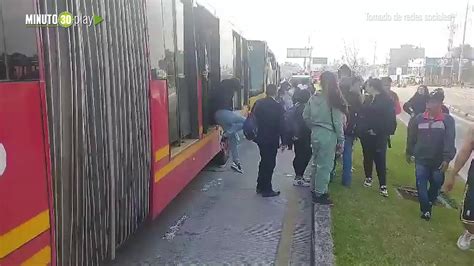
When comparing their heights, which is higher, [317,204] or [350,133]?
[350,133]

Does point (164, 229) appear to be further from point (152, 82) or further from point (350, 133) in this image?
point (350, 133)

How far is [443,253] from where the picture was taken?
16.2ft

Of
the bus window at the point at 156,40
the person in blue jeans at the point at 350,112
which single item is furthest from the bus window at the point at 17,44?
the person in blue jeans at the point at 350,112

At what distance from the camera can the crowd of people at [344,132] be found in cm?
599

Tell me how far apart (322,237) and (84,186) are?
2.61 metres

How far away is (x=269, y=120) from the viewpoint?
23.5 feet

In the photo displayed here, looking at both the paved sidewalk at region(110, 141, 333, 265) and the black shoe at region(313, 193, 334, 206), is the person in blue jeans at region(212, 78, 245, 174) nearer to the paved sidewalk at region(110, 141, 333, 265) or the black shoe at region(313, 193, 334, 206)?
the paved sidewalk at region(110, 141, 333, 265)

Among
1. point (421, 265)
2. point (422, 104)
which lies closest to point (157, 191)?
point (421, 265)

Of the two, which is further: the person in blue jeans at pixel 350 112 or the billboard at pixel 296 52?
the billboard at pixel 296 52

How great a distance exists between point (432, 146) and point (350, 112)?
71.1 inches

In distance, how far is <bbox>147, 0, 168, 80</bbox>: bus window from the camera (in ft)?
16.5

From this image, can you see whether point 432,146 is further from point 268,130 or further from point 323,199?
point 268,130

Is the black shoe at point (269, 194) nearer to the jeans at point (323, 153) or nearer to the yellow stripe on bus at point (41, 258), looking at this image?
the jeans at point (323, 153)

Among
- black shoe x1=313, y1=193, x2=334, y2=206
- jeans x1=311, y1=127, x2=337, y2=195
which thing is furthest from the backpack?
black shoe x1=313, y1=193, x2=334, y2=206
